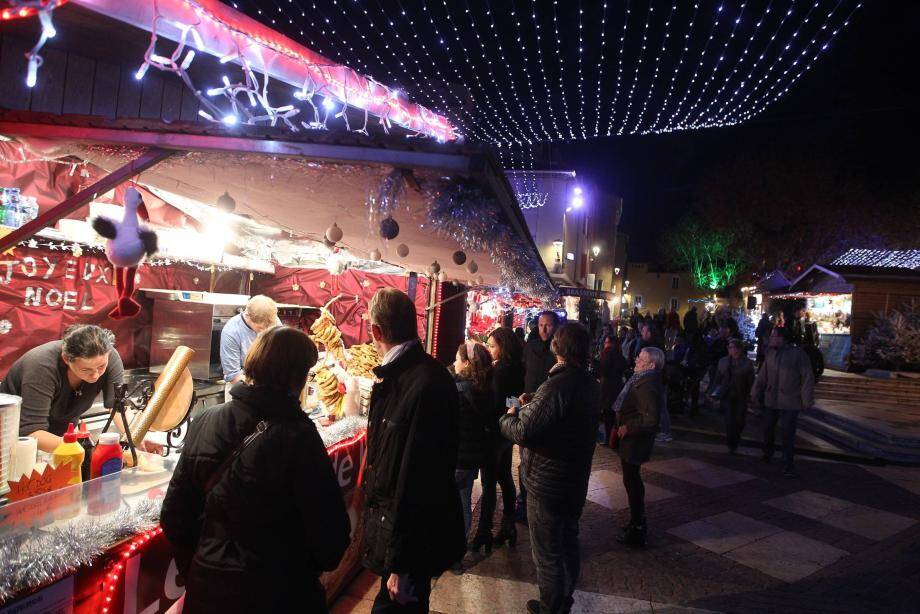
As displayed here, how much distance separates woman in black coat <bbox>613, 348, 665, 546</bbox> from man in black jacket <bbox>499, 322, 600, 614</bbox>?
143 centimetres

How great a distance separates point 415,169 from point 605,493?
5.37m

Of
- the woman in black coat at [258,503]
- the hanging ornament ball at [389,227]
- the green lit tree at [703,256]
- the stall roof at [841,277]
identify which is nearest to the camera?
the woman in black coat at [258,503]

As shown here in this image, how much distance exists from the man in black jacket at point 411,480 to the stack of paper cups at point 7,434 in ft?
5.12

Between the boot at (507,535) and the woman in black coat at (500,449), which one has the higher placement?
the woman in black coat at (500,449)

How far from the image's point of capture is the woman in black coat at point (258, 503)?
183 centimetres

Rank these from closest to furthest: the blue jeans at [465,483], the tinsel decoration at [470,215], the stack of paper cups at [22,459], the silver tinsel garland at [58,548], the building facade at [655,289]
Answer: the silver tinsel garland at [58,548], the stack of paper cups at [22,459], the tinsel decoration at [470,215], the blue jeans at [465,483], the building facade at [655,289]

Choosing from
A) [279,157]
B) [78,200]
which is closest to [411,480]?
[279,157]

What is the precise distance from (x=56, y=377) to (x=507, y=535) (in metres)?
3.81

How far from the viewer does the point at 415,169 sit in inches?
101

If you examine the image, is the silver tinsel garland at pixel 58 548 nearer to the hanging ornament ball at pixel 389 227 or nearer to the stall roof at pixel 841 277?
the hanging ornament ball at pixel 389 227

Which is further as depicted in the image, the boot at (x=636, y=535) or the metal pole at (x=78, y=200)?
the boot at (x=636, y=535)

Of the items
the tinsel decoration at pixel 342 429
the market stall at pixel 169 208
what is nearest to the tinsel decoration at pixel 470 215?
the market stall at pixel 169 208

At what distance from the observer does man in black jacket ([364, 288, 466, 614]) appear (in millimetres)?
2266

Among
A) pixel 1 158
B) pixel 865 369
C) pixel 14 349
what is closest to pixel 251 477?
pixel 1 158
